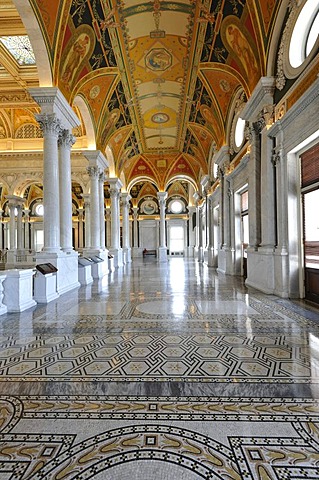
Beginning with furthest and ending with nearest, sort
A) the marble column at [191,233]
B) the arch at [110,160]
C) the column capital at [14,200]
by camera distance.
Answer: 1. the marble column at [191,233]
2. the column capital at [14,200]
3. the arch at [110,160]

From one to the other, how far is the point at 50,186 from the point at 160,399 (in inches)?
273

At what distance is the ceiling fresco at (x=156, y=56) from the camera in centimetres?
721

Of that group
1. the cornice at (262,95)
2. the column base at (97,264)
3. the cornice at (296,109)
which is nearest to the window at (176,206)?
the column base at (97,264)

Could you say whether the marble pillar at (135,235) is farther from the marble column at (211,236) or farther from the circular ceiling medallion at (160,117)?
the circular ceiling medallion at (160,117)

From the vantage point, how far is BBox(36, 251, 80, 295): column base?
7.55 metres

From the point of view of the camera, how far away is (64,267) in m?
8.10

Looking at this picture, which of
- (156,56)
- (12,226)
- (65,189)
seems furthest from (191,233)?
(65,189)

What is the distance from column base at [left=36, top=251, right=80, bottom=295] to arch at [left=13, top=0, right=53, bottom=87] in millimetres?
4835

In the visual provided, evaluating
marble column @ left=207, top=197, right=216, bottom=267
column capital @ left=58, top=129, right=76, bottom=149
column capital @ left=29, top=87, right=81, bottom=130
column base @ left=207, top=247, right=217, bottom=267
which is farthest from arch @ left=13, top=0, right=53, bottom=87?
column base @ left=207, top=247, right=217, bottom=267

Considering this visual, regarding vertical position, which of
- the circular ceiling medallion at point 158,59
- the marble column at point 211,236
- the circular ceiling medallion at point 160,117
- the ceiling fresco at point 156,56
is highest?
the circular ceiling medallion at point 160,117

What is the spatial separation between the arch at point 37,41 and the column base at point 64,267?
4.84 m

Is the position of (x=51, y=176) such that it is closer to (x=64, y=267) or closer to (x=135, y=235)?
(x=64, y=267)

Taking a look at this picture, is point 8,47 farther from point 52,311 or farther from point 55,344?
point 55,344

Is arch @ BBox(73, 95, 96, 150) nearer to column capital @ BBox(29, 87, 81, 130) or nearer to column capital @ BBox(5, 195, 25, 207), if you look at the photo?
column capital @ BBox(29, 87, 81, 130)
